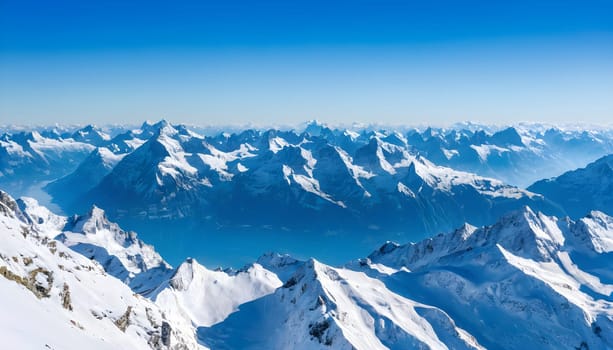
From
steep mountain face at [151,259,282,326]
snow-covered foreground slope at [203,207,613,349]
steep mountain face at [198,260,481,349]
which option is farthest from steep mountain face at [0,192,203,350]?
steep mountain face at [151,259,282,326]

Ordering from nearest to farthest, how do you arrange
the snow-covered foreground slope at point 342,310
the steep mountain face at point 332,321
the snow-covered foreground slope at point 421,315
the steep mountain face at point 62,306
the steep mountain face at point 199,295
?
1. the steep mountain face at point 62,306
2. the snow-covered foreground slope at point 342,310
3. the steep mountain face at point 332,321
4. the snow-covered foreground slope at point 421,315
5. the steep mountain face at point 199,295

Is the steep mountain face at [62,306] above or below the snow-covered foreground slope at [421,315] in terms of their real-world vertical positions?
above

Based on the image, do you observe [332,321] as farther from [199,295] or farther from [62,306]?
[62,306]

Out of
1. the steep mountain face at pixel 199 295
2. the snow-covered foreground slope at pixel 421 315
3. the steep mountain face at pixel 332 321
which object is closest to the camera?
the steep mountain face at pixel 332 321

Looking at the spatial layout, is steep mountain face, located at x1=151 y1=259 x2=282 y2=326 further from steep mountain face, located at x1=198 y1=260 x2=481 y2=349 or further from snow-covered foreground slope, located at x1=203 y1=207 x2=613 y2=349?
snow-covered foreground slope, located at x1=203 y1=207 x2=613 y2=349

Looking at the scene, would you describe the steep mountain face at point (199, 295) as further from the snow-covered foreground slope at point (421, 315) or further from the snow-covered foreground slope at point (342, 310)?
the snow-covered foreground slope at point (421, 315)

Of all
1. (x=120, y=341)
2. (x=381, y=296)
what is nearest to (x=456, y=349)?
(x=381, y=296)

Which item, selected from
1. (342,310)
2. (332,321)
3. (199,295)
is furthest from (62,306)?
(199,295)

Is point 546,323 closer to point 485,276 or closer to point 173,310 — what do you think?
point 485,276

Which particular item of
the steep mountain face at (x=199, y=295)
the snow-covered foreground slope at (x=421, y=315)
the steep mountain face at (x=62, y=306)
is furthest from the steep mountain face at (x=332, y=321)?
the steep mountain face at (x=62, y=306)
